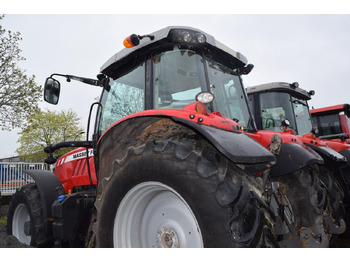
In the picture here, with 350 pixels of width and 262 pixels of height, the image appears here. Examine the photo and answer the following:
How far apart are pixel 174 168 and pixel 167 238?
0.62 metres

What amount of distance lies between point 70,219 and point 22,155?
3149 centimetres

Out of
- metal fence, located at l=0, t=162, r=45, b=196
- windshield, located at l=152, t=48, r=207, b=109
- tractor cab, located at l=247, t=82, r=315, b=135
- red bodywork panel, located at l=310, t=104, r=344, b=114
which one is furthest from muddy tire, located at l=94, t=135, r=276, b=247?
metal fence, located at l=0, t=162, r=45, b=196

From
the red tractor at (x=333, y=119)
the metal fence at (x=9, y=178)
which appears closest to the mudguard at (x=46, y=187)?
the red tractor at (x=333, y=119)

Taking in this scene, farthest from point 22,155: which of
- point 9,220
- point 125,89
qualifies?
point 125,89

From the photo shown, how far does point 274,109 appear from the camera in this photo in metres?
7.76

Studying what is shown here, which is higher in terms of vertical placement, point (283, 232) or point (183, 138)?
point (183, 138)

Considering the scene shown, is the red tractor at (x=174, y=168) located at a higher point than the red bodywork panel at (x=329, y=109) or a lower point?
lower

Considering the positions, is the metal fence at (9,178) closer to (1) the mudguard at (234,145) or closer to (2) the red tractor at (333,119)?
(2) the red tractor at (333,119)

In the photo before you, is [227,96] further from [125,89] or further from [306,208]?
[306,208]

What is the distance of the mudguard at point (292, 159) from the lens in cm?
289

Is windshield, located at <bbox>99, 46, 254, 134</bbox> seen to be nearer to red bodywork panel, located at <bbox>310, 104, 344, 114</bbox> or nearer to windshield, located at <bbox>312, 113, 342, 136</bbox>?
red bodywork panel, located at <bbox>310, 104, 344, 114</bbox>

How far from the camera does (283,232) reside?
8.00 ft

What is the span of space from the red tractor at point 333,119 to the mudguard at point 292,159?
21.3 ft

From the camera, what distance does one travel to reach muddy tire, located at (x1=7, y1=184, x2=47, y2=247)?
353cm
